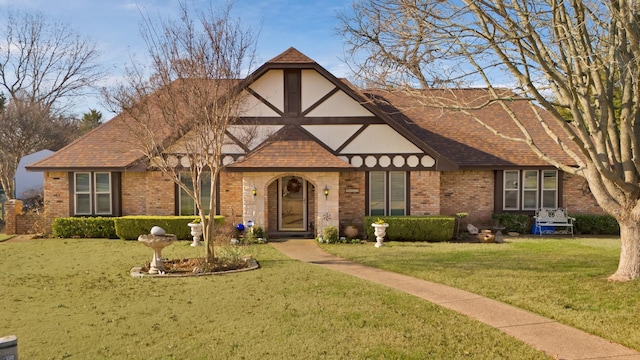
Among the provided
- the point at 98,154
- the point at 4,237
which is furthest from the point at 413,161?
the point at 4,237

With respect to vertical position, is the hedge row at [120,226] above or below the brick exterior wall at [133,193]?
below

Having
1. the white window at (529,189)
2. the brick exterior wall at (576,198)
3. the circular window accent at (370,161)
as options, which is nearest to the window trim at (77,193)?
the circular window accent at (370,161)

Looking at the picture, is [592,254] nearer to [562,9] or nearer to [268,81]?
[562,9]

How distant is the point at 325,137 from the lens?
17641mm

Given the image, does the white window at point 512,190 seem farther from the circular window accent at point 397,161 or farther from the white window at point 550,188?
the circular window accent at point 397,161

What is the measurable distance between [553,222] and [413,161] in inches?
234

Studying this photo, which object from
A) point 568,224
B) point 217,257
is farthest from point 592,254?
point 217,257

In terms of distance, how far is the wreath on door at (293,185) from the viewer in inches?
710

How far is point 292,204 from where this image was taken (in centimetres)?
1812

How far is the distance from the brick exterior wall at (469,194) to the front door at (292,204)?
528cm

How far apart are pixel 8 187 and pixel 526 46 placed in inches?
997

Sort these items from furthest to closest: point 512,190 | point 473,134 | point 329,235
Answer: point 473,134 < point 512,190 < point 329,235

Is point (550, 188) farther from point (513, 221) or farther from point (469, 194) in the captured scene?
point (469, 194)

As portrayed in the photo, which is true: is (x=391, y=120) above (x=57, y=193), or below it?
above
